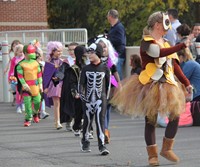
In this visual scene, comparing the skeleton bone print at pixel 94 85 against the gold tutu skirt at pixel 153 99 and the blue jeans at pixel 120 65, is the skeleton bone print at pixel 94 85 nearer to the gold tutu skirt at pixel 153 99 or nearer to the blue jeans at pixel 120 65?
the gold tutu skirt at pixel 153 99

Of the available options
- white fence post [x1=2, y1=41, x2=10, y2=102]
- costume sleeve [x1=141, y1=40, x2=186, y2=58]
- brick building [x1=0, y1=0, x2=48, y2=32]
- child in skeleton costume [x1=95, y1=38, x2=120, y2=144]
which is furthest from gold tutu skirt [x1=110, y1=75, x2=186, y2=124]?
brick building [x1=0, y1=0, x2=48, y2=32]

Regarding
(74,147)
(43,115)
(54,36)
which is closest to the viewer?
(74,147)

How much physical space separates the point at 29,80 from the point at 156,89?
555cm

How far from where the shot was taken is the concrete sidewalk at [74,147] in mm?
9500

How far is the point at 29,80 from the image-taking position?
A: 14.0 m

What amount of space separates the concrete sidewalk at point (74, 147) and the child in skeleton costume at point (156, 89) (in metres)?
0.46

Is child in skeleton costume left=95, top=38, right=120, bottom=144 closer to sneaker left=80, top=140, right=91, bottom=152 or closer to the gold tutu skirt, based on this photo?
sneaker left=80, top=140, right=91, bottom=152

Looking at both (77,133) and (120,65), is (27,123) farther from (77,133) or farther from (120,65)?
(120,65)

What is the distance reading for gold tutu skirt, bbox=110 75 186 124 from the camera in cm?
879

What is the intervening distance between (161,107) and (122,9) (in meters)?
25.8

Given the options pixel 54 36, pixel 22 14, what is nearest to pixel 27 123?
pixel 54 36

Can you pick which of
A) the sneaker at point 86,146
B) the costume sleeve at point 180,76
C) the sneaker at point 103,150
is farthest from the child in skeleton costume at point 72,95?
the costume sleeve at point 180,76

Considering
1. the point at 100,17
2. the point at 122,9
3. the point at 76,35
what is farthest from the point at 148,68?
the point at 100,17

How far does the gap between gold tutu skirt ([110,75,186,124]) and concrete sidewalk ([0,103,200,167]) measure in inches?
29.7
